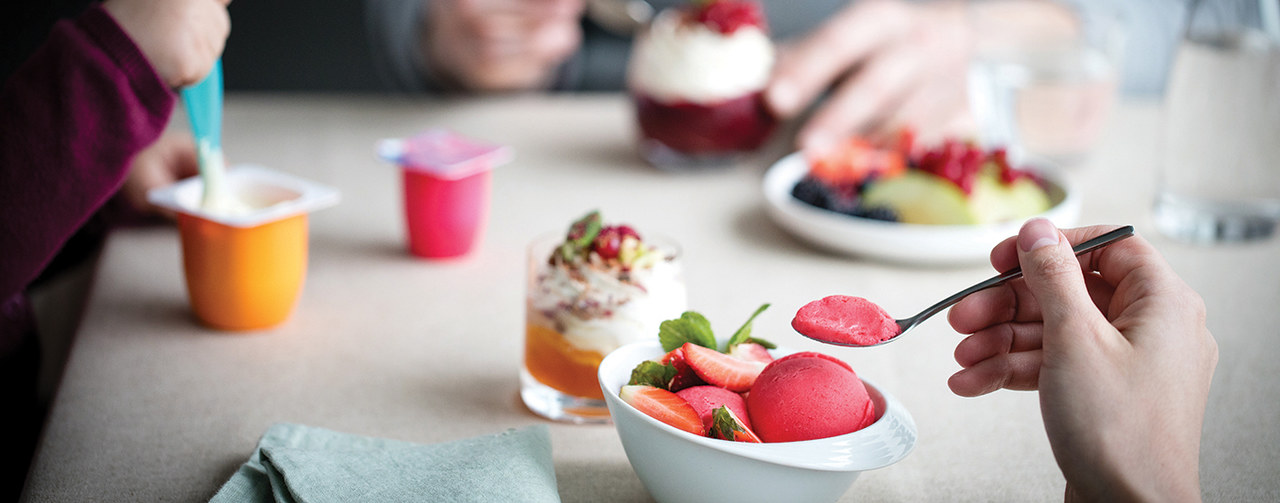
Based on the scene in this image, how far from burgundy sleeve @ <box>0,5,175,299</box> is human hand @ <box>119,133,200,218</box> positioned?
32 cm

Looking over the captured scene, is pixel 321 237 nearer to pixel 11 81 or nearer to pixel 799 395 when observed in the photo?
pixel 11 81

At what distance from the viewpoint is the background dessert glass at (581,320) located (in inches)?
29.8

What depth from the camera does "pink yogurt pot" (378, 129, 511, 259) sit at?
1.07 meters

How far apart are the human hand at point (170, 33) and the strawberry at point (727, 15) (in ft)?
2.39

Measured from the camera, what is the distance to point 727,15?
1.36m

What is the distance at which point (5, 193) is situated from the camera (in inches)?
31.2

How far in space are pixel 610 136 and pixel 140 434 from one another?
100cm

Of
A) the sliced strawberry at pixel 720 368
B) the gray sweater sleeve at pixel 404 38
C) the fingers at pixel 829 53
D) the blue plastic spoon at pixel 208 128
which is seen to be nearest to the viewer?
the sliced strawberry at pixel 720 368

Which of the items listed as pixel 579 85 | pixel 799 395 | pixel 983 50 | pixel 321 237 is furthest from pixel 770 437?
pixel 579 85

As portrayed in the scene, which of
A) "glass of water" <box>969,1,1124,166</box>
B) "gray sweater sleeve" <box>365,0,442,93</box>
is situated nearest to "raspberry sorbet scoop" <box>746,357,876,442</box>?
"glass of water" <box>969,1,1124,166</box>

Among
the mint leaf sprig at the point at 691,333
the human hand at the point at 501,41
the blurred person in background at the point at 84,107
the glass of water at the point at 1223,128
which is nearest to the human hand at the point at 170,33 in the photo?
the blurred person in background at the point at 84,107

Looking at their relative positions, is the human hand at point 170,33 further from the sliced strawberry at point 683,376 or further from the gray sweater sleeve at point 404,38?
the gray sweater sleeve at point 404,38

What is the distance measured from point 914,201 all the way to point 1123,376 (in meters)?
0.69

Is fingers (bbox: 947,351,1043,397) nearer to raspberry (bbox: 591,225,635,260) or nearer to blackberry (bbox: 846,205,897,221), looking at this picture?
raspberry (bbox: 591,225,635,260)
